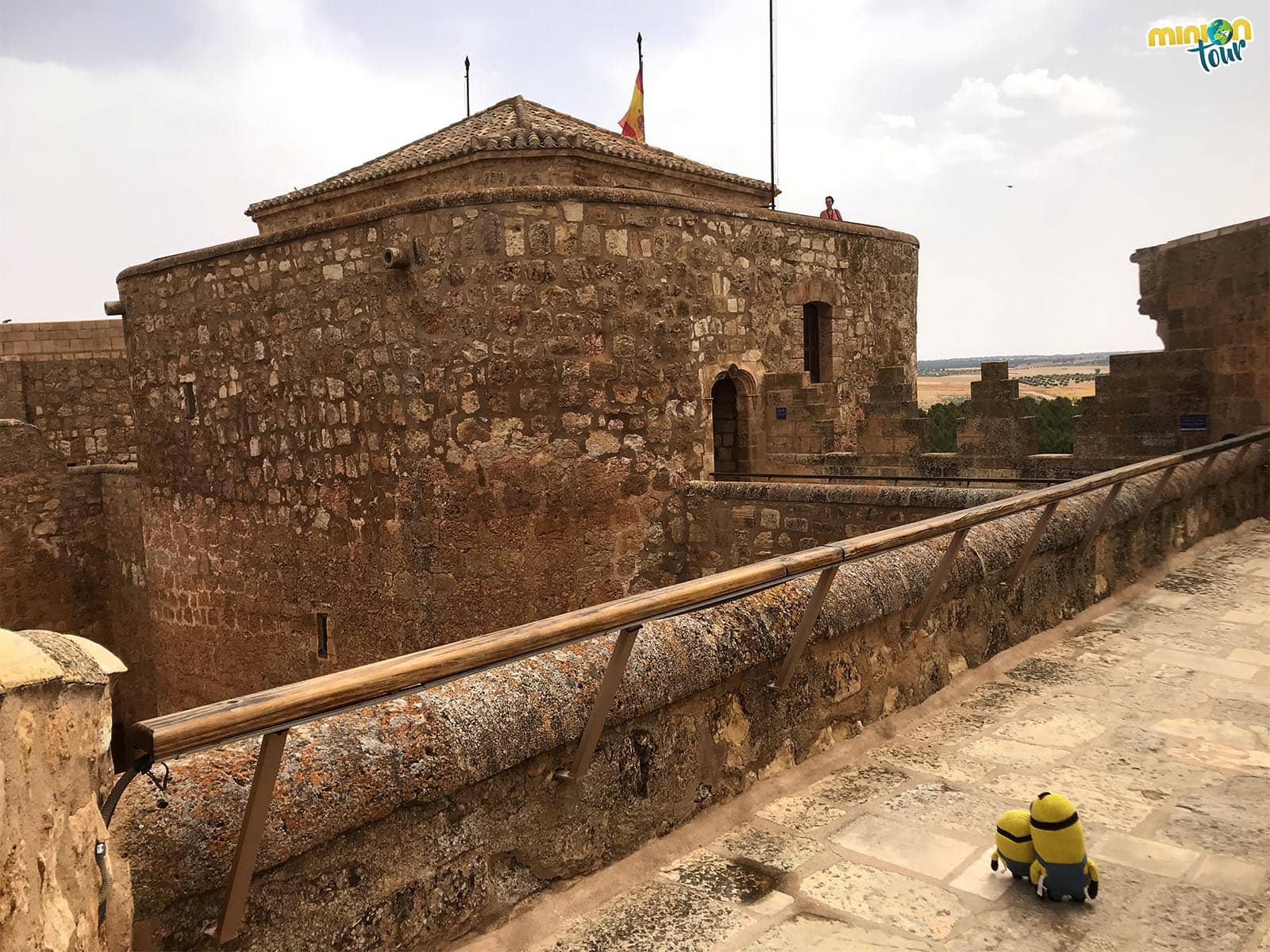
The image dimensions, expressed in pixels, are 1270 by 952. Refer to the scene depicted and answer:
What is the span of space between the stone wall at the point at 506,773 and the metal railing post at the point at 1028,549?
93 centimetres

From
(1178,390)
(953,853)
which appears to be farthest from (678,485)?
(953,853)

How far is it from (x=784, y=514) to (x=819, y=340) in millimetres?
3558

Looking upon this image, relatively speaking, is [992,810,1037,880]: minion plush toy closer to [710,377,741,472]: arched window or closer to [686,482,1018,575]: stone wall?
[686,482,1018,575]: stone wall

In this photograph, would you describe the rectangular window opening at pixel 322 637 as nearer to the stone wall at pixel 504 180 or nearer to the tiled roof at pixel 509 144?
the stone wall at pixel 504 180

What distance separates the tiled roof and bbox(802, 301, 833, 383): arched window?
9.89 ft

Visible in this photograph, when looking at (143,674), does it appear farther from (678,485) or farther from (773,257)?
(773,257)

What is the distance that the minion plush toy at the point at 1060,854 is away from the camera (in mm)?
2525

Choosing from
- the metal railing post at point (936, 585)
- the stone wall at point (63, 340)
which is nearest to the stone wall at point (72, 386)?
the stone wall at point (63, 340)

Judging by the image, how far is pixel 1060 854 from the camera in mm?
2541

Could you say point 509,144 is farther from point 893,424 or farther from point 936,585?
point 936,585

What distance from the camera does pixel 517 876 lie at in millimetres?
2537

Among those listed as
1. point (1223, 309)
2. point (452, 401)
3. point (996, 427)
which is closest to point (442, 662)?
point (452, 401)

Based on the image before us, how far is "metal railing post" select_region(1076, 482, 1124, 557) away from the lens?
5633 millimetres

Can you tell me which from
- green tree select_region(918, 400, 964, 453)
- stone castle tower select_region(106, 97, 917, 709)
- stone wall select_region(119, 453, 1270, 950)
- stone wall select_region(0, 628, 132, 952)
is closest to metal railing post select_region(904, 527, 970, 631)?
stone wall select_region(119, 453, 1270, 950)
